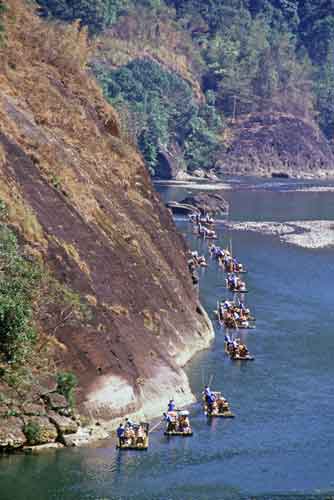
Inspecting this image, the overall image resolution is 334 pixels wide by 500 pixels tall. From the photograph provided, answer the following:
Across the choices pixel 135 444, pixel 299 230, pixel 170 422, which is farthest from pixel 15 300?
pixel 299 230

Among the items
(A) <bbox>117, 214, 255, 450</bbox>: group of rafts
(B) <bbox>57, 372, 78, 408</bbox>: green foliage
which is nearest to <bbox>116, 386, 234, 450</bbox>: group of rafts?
(A) <bbox>117, 214, 255, 450</bbox>: group of rafts

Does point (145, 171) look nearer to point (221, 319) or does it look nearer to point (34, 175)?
point (221, 319)

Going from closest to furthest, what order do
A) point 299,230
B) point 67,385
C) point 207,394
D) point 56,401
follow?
1. point 67,385
2. point 56,401
3. point 207,394
4. point 299,230

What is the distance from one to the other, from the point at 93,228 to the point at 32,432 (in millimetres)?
20705

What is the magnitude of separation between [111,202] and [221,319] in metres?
11.9

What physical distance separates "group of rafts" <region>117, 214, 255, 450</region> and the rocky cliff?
1.44 meters

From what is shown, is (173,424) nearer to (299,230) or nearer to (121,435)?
(121,435)

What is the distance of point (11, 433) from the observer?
52719mm

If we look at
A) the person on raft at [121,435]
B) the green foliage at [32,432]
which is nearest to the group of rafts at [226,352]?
the person on raft at [121,435]

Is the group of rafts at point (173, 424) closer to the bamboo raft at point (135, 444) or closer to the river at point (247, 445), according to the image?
the bamboo raft at point (135, 444)

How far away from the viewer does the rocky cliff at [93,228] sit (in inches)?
2339

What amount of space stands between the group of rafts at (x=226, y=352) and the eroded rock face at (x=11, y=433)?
4659 millimetres

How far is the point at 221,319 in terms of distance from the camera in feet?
277

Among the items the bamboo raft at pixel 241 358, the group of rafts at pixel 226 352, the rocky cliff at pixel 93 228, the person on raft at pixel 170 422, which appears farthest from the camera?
the bamboo raft at pixel 241 358
